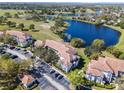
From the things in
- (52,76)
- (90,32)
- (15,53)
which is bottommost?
(52,76)

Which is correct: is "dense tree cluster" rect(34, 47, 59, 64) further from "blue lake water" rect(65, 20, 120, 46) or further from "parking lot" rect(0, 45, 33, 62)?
"blue lake water" rect(65, 20, 120, 46)

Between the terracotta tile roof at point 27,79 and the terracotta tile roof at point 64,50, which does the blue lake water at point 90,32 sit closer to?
the terracotta tile roof at point 64,50

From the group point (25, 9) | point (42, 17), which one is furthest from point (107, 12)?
point (25, 9)

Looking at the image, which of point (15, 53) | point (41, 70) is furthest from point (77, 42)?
point (15, 53)

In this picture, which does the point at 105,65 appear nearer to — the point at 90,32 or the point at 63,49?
the point at 90,32

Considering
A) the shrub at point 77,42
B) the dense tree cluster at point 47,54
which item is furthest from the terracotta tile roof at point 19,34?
the shrub at point 77,42

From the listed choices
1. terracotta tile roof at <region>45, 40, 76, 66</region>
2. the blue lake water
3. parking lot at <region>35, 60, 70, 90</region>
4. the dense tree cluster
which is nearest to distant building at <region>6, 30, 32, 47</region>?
the dense tree cluster

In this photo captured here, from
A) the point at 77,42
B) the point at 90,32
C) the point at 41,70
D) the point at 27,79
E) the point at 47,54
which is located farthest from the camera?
the point at 90,32
